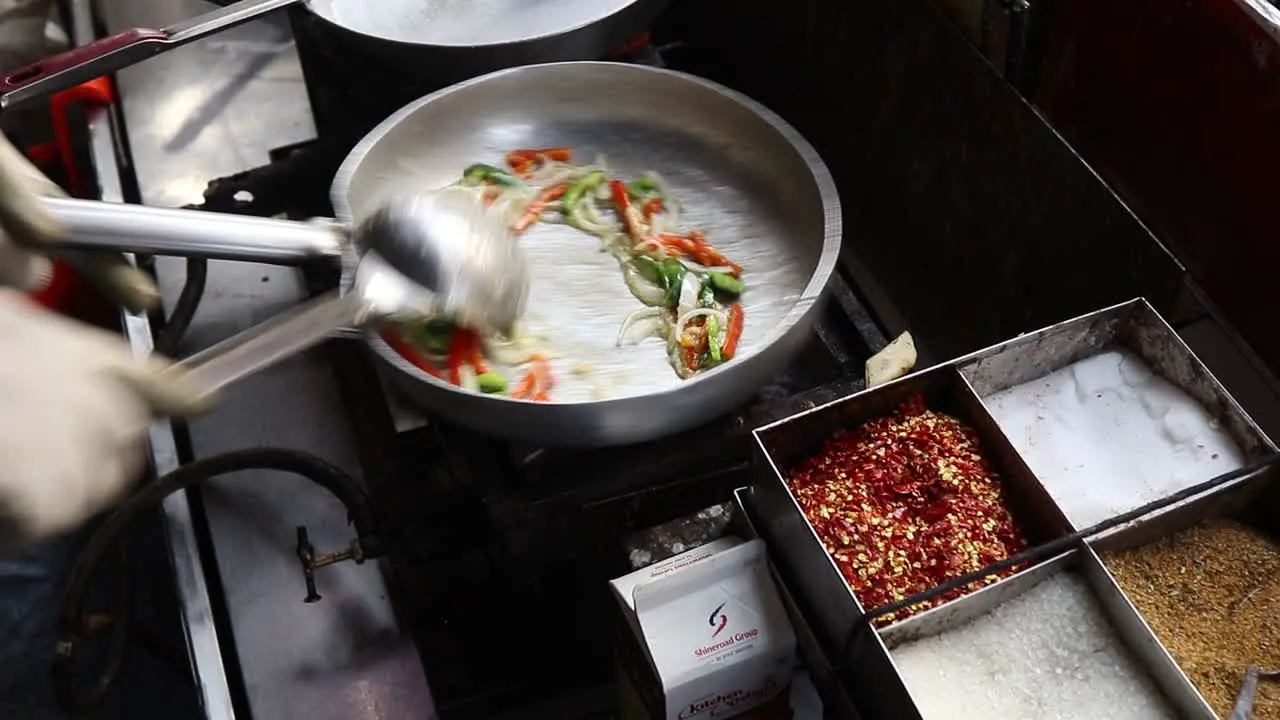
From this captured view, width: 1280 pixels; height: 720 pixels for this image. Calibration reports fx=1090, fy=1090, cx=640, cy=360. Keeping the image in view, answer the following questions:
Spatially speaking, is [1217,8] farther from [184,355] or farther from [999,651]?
[184,355]

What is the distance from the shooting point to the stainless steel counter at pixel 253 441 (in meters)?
1.11

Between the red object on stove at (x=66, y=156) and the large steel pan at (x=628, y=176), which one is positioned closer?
the large steel pan at (x=628, y=176)

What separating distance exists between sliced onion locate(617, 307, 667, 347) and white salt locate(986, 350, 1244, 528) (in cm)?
32

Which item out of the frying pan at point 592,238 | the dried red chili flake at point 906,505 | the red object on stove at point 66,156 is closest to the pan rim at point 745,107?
the frying pan at point 592,238

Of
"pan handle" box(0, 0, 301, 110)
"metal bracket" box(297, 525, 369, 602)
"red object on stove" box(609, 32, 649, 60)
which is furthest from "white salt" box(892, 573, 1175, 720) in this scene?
"pan handle" box(0, 0, 301, 110)

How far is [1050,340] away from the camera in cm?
89

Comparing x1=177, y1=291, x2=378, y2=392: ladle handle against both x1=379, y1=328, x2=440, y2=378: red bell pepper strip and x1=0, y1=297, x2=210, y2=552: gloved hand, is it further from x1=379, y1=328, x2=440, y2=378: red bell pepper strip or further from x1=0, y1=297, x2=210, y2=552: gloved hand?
x1=379, y1=328, x2=440, y2=378: red bell pepper strip

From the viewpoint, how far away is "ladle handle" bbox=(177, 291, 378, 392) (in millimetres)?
773

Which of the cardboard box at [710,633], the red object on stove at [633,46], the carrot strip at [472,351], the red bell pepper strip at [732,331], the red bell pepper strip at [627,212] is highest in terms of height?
the red object on stove at [633,46]

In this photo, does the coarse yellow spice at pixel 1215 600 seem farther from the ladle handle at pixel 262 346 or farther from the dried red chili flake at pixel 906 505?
the ladle handle at pixel 262 346

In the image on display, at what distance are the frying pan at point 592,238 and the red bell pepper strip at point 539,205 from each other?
10mm

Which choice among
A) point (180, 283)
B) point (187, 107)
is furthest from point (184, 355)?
point (187, 107)

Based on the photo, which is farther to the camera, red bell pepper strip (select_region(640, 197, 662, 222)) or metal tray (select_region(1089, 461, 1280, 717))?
red bell pepper strip (select_region(640, 197, 662, 222))

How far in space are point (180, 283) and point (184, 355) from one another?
14cm
